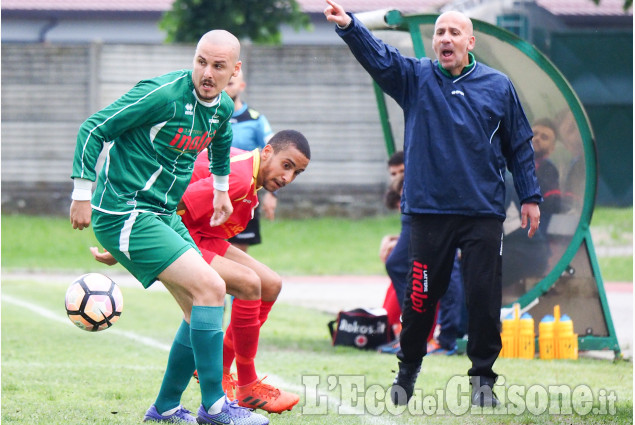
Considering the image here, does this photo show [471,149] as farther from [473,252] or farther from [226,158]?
[226,158]

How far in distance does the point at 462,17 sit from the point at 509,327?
3.17 meters

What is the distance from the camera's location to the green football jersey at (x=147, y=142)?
16.1 ft

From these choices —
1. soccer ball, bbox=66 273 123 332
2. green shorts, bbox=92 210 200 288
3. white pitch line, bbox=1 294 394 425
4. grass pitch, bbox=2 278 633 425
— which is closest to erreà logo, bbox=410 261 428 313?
grass pitch, bbox=2 278 633 425

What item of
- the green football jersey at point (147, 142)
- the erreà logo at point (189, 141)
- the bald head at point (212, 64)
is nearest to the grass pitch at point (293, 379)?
the green football jersey at point (147, 142)

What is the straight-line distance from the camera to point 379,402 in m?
6.02

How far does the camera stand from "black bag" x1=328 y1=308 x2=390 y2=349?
8.68 meters

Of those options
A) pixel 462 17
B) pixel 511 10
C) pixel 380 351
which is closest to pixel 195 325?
pixel 462 17

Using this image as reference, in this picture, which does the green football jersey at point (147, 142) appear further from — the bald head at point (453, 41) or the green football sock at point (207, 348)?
the bald head at point (453, 41)

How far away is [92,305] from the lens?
5.83m

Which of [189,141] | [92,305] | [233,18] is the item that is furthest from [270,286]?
[233,18]

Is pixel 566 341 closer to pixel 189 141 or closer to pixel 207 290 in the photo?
pixel 207 290

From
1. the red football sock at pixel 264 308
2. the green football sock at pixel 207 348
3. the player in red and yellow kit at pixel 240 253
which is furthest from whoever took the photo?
the red football sock at pixel 264 308

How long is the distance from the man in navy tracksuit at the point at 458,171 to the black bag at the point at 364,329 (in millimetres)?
2720

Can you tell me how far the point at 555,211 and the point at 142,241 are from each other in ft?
14.5
